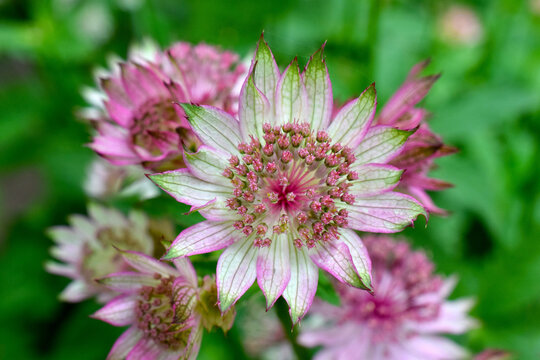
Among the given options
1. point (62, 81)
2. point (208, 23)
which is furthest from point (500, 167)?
point (62, 81)

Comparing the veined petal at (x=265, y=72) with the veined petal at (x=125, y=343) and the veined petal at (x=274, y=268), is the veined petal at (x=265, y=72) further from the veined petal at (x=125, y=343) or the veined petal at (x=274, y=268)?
the veined petal at (x=125, y=343)

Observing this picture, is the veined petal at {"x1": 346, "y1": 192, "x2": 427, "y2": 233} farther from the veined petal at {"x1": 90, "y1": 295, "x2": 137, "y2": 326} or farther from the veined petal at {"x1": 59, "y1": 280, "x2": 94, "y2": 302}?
the veined petal at {"x1": 59, "y1": 280, "x2": 94, "y2": 302}

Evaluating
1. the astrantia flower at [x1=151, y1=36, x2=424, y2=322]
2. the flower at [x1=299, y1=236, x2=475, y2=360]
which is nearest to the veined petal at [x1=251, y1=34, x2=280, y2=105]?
the astrantia flower at [x1=151, y1=36, x2=424, y2=322]

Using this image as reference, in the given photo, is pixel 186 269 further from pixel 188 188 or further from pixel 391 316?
pixel 391 316

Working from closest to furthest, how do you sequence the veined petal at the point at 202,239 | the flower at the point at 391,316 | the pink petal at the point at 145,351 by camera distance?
1. the veined petal at the point at 202,239
2. the pink petal at the point at 145,351
3. the flower at the point at 391,316

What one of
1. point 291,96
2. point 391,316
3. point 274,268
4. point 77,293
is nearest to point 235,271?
point 274,268

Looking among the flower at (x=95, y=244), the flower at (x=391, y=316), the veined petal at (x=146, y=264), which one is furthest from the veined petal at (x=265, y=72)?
the flower at (x=391, y=316)

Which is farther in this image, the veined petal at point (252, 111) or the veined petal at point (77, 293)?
the veined petal at point (77, 293)
